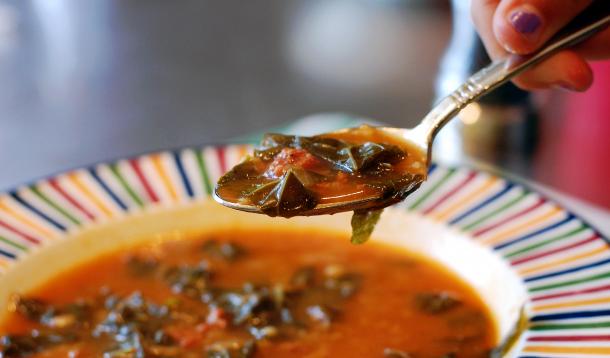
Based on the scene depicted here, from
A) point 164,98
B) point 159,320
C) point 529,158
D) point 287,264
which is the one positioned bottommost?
point 159,320

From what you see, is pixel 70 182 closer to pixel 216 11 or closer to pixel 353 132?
pixel 353 132

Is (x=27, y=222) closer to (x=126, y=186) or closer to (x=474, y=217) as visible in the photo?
(x=126, y=186)

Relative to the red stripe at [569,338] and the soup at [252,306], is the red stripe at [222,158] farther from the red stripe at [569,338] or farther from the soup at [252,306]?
the red stripe at [569,338]

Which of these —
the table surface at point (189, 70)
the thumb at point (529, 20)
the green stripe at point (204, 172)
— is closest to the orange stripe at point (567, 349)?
the thumb at point (529, 20)

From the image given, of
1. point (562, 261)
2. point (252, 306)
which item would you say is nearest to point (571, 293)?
point (562, 261)

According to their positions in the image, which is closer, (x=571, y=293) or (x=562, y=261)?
(x=571, y=293)

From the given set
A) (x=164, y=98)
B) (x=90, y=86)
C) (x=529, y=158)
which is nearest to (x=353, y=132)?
(x=529, y=158)

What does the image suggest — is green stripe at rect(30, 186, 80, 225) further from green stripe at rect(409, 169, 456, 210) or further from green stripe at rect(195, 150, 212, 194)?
green stripe at rect(409, 169, 456, 210)
